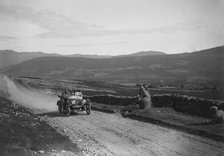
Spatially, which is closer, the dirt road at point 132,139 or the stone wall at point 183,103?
the dirt road at point 132,139

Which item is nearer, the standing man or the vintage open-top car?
the vintage open-top car

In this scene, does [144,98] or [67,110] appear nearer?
[67,110]

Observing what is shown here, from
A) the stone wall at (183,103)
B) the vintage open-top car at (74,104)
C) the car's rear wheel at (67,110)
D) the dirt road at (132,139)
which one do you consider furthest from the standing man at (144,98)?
the car's rear wheel at (67,110)

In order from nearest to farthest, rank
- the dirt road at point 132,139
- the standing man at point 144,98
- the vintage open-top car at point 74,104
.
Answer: the dirt road at point 132,139
the vintage open-top car at point 74,104
the standing man at point 144,98

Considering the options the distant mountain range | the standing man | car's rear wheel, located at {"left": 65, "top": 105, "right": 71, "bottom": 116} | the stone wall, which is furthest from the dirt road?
the distant mountain range

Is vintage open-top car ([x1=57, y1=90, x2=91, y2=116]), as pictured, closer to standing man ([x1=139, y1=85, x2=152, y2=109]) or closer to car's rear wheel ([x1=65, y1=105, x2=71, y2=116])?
car's rear wheel ([x1=65, y1=105, x2=71, y2=116])

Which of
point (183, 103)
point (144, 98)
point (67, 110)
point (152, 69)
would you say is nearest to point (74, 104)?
point (67, 110)

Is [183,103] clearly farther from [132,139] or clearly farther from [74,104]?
[132,139]

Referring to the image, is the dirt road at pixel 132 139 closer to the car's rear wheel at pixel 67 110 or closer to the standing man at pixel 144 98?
the car's rear wheel at pixel 67 110
